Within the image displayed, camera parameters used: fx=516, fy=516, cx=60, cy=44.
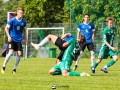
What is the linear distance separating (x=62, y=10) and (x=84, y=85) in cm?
5240

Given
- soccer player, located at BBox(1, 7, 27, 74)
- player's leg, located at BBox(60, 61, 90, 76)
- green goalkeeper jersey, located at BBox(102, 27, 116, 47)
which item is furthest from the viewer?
green goalkeeper jersey, located at BBox(102, 27, 116, 47)

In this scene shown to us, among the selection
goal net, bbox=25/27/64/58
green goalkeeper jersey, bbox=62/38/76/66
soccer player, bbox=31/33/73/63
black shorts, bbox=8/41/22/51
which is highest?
soccer player, bbox=31/33/73/63

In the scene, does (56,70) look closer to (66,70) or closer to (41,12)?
(66,70)

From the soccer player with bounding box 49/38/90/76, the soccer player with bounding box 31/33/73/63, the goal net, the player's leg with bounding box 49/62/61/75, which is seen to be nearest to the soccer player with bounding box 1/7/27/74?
the player's leg with bounding box 49/62/61/75

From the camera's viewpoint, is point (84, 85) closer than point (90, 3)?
Yes

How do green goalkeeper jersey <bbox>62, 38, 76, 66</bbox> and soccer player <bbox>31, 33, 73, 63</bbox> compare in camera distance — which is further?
green goalkeeper jersey <bbox>62, 38, 76, 66</bbox>

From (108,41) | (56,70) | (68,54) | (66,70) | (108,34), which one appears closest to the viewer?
(66,70)

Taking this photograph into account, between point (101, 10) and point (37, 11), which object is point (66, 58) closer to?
point (101, 10)

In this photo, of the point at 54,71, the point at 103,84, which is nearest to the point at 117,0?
the point at 54,71

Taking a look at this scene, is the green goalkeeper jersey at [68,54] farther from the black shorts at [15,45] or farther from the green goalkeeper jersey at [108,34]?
the green goalkeeper jersey at [108,34]

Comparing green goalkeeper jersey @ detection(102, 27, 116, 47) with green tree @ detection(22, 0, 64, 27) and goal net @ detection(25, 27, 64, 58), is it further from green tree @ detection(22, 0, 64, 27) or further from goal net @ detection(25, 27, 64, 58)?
green tree @ detection(22, 0, 64, 27)

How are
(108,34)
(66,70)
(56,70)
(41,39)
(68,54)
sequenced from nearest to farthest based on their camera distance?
(66,70), (68,54), (56,70), (108,34), (41,39)

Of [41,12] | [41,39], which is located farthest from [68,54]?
[41,12]

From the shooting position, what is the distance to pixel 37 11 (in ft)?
198
